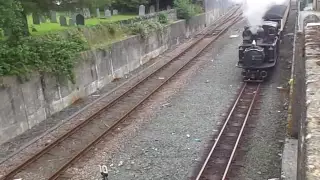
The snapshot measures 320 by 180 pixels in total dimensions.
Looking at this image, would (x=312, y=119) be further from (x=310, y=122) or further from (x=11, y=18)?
(x=11, y=18)

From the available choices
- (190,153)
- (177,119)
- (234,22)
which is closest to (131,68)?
(177,119)

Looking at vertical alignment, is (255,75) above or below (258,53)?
below

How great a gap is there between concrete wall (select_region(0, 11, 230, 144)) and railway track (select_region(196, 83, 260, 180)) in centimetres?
651

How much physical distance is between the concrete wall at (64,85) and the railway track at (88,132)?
5.09 feet

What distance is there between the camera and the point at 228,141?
1127cm

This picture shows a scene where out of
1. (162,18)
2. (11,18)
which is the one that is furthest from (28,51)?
(162,18)

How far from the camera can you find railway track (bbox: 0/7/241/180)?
986cm

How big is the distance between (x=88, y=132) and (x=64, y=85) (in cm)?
354

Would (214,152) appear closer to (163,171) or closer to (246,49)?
(163,171)

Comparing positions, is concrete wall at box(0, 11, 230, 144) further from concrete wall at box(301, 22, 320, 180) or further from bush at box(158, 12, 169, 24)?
concrete wall at box(301, 22, 320, 180)

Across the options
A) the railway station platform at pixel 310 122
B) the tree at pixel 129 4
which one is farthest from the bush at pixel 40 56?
the tree at pixel 129 4

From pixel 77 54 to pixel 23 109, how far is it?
403 cm

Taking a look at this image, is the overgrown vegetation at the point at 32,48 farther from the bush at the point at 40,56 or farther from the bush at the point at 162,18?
the bush at the point at 162,18

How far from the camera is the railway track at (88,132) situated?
986cm
